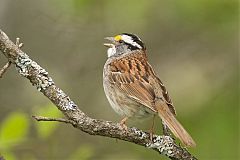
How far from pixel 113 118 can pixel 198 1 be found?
1.70 metres

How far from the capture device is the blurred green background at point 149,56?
840 centimetres

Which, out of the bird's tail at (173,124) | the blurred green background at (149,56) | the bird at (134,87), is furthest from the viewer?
the blurred green background at (149,56)

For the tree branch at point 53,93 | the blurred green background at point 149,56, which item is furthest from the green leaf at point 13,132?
the blurred green background at point 149,56

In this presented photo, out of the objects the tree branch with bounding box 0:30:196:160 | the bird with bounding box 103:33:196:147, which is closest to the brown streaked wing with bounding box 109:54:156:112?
the bird with bounding box 103:33:196:147

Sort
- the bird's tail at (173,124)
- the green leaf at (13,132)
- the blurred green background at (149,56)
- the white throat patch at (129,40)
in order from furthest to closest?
the blurred green background at (149,56) → the white throat patch at (129,40) → the green leaf at (13,132) → the bird's tail at (173,124)

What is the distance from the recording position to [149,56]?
9.55m

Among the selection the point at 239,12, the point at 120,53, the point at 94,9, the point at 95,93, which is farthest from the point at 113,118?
the point at 120,53

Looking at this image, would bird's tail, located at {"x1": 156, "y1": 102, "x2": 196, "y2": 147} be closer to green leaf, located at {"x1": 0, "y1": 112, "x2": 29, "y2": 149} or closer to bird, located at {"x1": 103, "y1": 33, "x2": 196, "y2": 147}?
bird, located at {"x1": 103, "y1": 33, "x2": 196, "y2": 147}

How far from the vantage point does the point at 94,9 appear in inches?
353

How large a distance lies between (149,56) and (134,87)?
12.2 ft

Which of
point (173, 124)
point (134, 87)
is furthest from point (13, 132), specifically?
point (173, 124)

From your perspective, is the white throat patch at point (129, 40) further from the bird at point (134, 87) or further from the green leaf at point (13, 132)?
the green leaf at point (13, 132)

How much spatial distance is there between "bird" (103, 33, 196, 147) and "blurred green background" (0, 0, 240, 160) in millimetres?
1440

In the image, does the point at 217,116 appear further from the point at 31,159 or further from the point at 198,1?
the point at 31,159
